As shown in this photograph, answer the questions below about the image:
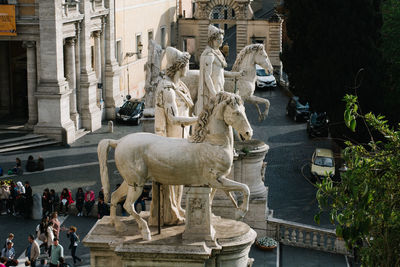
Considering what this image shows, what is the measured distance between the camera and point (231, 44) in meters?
71.1

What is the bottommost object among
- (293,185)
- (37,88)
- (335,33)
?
(293,185)

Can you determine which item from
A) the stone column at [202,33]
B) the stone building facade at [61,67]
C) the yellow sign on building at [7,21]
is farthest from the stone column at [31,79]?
the stone column at [202,33]

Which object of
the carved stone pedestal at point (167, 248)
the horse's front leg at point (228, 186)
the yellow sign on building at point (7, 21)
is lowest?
the carved stone pedestal at point (167, 248)

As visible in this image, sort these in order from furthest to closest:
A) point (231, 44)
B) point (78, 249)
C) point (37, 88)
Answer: point (231, 44), point (37, 88), point (78, 249)

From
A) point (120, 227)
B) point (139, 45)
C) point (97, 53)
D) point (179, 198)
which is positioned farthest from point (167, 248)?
point (139, 45)

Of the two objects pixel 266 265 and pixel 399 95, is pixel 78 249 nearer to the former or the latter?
pixel 266 265

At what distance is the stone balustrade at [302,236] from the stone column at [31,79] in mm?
16415

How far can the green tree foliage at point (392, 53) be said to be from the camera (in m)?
29.9

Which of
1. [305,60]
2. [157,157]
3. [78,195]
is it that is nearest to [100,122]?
[305,60]

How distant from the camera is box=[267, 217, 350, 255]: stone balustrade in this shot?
69.2 feet

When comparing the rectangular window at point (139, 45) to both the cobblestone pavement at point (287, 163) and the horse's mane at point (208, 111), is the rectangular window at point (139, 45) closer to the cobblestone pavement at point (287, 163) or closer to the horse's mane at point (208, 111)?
the cobblestone pavement at point (287, 163)

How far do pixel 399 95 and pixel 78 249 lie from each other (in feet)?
46.8

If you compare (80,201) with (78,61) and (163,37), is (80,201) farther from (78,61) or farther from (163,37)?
(163,37)

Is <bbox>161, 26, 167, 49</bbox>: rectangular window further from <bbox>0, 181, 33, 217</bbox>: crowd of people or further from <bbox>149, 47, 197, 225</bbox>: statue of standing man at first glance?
<bbox>149, 47, 197, 225</bbox>: statue of standing man
